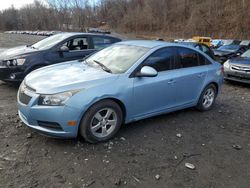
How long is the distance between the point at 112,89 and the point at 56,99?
2.67 ft

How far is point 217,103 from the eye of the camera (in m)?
6.37

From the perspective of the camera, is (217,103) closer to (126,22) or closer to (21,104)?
(21,104)

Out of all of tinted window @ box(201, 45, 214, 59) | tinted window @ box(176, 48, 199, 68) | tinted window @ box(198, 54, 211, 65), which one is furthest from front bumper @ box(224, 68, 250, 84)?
tinted window @ box(176, 48, 199, 68)

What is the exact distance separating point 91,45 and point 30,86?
419 cm

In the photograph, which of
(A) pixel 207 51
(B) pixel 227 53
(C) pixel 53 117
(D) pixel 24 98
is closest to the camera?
(C) pixel 53 117

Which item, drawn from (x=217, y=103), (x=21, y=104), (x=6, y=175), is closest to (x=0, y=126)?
(x=21, y=104)

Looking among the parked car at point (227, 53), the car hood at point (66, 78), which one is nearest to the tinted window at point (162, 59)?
the car hood at point (66, 78)

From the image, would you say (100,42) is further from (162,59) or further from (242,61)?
(242,61)

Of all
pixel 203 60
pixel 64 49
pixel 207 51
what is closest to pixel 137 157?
pixel 203 60

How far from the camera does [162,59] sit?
4.70m

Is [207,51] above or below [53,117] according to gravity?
below

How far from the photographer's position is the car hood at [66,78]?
3.64m

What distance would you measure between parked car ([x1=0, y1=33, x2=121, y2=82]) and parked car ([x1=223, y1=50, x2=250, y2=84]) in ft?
13.8

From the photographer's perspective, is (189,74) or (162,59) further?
(189,74)
